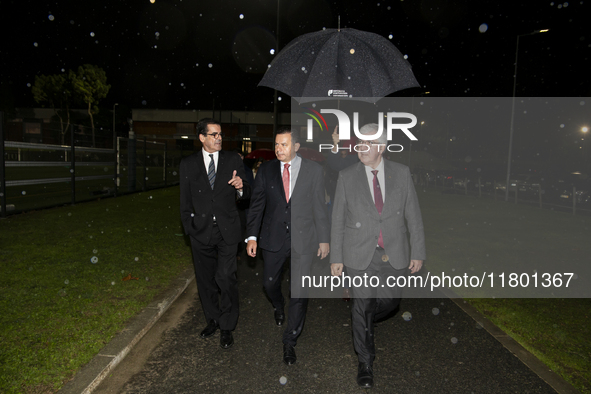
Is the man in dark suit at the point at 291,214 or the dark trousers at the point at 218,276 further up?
the man in dark suit at the point at 291,214

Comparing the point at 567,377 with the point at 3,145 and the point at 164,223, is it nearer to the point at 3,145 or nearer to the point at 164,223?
the point at 164,223

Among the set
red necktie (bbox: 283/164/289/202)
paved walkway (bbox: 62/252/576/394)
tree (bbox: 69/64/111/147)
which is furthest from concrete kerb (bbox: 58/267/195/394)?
tree (bbox: 69/64/111/147)

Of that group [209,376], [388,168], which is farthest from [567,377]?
[209,376]

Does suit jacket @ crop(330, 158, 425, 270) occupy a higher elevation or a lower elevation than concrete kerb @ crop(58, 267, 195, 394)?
higher

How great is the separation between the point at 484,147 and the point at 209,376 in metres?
56.2

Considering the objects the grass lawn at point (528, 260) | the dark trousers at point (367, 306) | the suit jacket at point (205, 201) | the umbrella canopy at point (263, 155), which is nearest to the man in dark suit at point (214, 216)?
the suit jacket at point (205, 201)

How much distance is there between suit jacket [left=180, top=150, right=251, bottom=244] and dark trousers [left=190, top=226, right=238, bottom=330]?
0.09 m

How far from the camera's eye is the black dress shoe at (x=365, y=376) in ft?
11.4

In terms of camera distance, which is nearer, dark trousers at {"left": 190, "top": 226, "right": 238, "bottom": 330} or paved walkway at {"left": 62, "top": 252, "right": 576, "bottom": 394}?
paved walkway at {"left": 62, "top": 252, "right": 576, "bottom": 394}

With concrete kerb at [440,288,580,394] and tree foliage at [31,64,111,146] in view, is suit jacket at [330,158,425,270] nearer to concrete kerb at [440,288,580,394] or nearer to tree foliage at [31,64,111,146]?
concrete kerb at [440,288,580,394]

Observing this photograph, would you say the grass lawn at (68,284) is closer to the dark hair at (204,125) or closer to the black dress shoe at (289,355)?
the black dress shoe at (289,355)

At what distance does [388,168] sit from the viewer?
Answer: 12.3ft

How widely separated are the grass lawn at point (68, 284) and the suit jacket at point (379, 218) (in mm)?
2560

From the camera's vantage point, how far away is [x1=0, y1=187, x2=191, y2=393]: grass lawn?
369 cm
